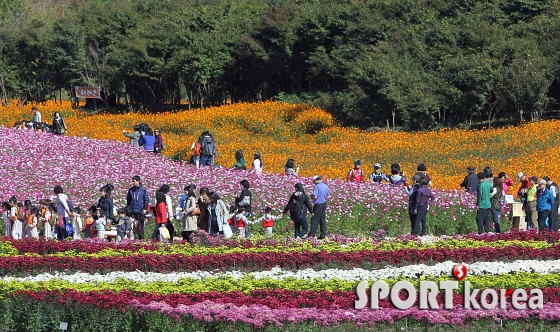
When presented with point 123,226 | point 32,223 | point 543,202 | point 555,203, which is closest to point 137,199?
point 123,226

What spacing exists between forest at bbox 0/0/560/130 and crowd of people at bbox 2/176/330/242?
20218 millimetres

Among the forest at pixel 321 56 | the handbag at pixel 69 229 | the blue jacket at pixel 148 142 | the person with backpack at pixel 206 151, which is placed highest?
the forest at pixel 321 56

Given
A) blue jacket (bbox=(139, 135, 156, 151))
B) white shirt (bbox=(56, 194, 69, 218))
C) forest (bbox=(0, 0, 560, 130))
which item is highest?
forest (bbox=(0, 0, 560, 130))

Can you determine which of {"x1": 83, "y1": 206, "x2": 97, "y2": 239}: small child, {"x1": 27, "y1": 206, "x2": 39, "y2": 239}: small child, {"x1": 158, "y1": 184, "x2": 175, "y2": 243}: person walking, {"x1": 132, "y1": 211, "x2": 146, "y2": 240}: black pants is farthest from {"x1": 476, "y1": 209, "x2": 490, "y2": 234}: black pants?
{"x1": 27, "y1": 206, "x2": 39, "y2": 239}: small child

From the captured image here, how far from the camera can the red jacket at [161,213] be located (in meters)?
19.7

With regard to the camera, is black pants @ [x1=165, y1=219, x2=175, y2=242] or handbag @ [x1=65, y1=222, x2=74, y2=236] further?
handbag @ [x1=65, y1=222, x2=74, y2=236]

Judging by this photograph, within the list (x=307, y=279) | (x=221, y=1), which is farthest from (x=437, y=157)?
(x=221, y=1)

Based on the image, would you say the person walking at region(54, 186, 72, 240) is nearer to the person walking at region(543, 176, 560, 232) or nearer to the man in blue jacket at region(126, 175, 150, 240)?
the man in blue jacket at region(126, 175, 150, 240)

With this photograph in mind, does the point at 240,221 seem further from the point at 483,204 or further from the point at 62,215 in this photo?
the point at 483,204

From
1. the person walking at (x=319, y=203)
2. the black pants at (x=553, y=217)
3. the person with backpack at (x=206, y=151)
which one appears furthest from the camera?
the person with backpack at (x=206, y=151)

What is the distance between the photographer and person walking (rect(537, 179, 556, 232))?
19.9m

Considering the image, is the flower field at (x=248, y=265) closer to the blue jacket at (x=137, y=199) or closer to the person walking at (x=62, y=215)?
the blue jacket at (x=137, y=199)

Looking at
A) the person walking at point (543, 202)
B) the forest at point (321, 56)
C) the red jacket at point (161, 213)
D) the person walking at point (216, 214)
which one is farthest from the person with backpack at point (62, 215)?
the forest at point (321, 56)

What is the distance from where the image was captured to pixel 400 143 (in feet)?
117
